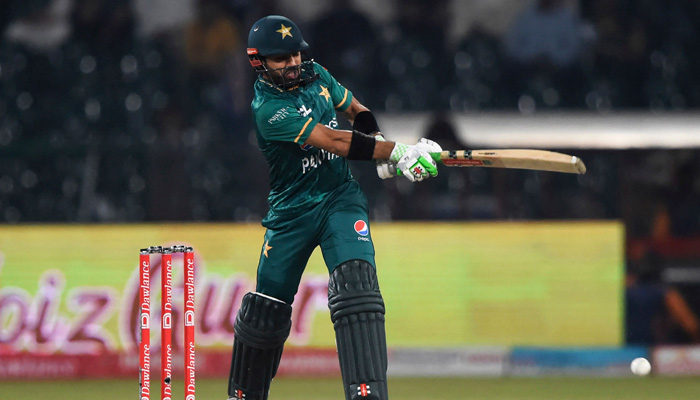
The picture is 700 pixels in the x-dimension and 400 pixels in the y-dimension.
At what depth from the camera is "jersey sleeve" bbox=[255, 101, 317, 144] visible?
4.49 m

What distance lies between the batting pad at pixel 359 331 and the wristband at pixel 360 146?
Result: 461 mm

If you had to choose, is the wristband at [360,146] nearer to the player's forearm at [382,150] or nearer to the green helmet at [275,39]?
the player's forearm at [382,150]

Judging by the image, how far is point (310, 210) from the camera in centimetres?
470

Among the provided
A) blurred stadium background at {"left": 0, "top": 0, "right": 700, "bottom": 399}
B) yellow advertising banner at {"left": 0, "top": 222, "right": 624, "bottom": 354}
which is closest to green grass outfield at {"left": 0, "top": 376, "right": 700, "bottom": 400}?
blurred stadium background at {"left": 0, "top": 0, "right": 700, "bottom": 399}

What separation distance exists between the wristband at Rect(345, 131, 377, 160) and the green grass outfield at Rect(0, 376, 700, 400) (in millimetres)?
2420

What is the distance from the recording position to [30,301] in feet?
25.1

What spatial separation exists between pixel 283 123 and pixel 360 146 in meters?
0.35

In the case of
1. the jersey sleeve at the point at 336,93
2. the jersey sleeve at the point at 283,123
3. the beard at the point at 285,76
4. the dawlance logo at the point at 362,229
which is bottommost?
the dawlance logo at the point at 362,229

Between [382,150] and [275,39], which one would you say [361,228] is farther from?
[275,39]

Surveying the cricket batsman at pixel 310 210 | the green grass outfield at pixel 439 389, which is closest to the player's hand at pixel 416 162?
the cricket batsman at pixel 310 210

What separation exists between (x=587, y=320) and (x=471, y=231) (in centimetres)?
106

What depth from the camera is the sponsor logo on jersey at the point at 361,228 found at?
461cm

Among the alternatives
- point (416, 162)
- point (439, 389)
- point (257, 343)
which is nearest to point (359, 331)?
point (257, 343)

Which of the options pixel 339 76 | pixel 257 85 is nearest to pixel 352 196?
pixel 257 85
